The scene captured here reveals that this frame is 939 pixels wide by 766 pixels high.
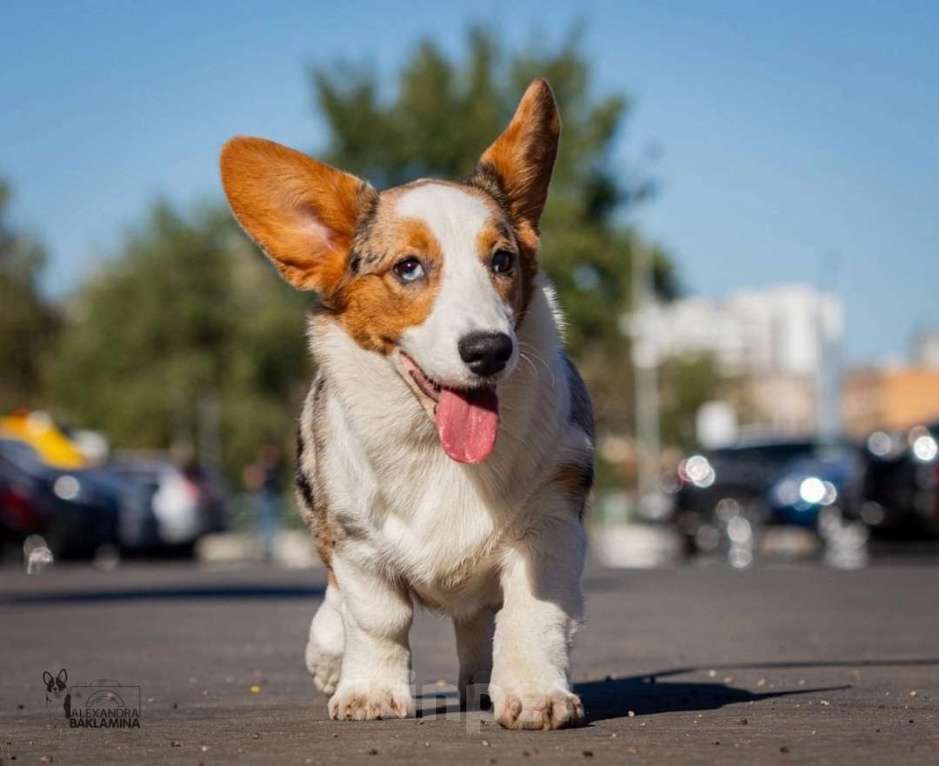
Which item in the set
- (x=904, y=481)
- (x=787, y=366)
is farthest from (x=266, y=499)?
(x=787, y=366)

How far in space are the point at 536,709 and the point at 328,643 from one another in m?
1.44

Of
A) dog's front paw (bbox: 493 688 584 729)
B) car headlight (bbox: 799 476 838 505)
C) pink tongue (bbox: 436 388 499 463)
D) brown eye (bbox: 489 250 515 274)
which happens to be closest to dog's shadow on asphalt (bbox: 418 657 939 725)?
dog's front paw (bbox: 493 688 584 729)

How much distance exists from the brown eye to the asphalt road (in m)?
1.43

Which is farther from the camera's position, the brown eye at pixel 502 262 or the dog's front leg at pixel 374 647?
the dog's front leg at pixel 374 647

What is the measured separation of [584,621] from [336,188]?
1689 millimetres

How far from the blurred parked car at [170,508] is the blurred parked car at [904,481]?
12.5 meters

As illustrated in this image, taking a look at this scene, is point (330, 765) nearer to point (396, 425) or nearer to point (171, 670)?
point (396, 425)

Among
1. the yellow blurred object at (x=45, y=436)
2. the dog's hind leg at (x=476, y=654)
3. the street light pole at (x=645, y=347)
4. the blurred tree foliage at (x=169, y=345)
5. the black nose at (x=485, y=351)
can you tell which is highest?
the blurred tree foliage at (x=169, y=345)

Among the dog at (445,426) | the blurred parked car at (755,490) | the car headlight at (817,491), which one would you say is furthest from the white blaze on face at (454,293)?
the car headlight at (817,491)

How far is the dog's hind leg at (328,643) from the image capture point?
7.52m

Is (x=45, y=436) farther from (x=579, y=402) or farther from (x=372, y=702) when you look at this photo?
(x=372, y=702)

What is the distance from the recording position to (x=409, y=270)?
263 inches

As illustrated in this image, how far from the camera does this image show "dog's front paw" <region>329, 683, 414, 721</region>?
6840 mm

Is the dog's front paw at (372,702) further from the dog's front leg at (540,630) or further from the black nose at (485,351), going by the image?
the black nose at (485,351)
